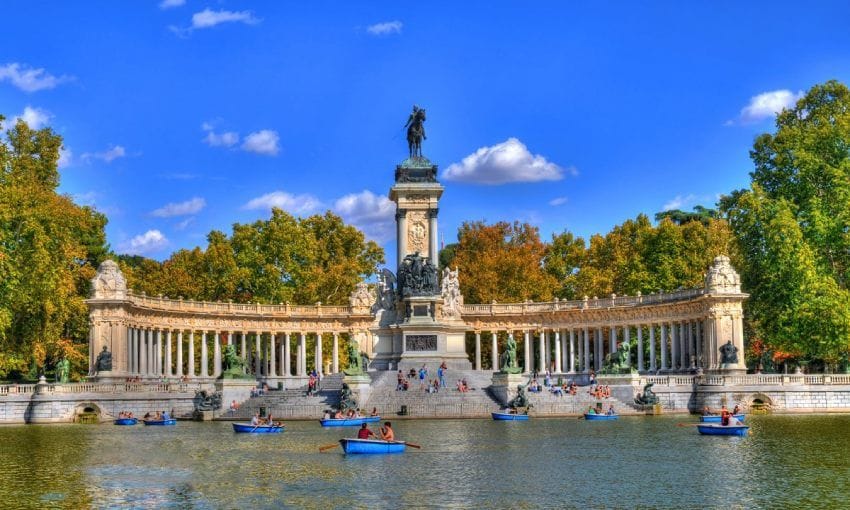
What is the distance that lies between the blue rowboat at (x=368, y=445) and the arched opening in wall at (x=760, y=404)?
92.2 feet

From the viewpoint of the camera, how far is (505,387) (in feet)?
180

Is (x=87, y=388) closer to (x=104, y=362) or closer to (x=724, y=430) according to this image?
(x=104, y=362)

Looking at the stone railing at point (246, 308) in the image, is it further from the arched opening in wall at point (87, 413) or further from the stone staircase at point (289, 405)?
the stone staircase at point (289, 405)

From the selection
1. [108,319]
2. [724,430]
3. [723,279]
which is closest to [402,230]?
[108,319]

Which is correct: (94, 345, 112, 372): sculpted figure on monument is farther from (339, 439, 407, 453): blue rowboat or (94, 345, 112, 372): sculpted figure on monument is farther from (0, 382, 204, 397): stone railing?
(339, 439, 407, 453): blue rowboat

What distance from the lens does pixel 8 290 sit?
56125 millimetres

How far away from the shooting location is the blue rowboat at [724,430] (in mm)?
39188

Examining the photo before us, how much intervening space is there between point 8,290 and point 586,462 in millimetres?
37081

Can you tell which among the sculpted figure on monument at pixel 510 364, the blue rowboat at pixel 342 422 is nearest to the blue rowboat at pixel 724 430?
the blue rowboat at pixel 342 422

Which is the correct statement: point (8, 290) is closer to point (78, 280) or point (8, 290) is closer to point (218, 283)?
point (78, 280)

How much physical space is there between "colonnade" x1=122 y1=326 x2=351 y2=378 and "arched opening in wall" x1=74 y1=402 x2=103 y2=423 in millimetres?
15239

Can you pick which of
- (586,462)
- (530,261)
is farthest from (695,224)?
(586,462)

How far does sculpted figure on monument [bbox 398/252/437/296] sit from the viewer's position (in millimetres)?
68500

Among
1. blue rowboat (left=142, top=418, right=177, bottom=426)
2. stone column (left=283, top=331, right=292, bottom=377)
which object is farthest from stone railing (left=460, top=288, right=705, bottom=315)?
blue rowboat (left=142, top=418, right=177, bottom=426)
